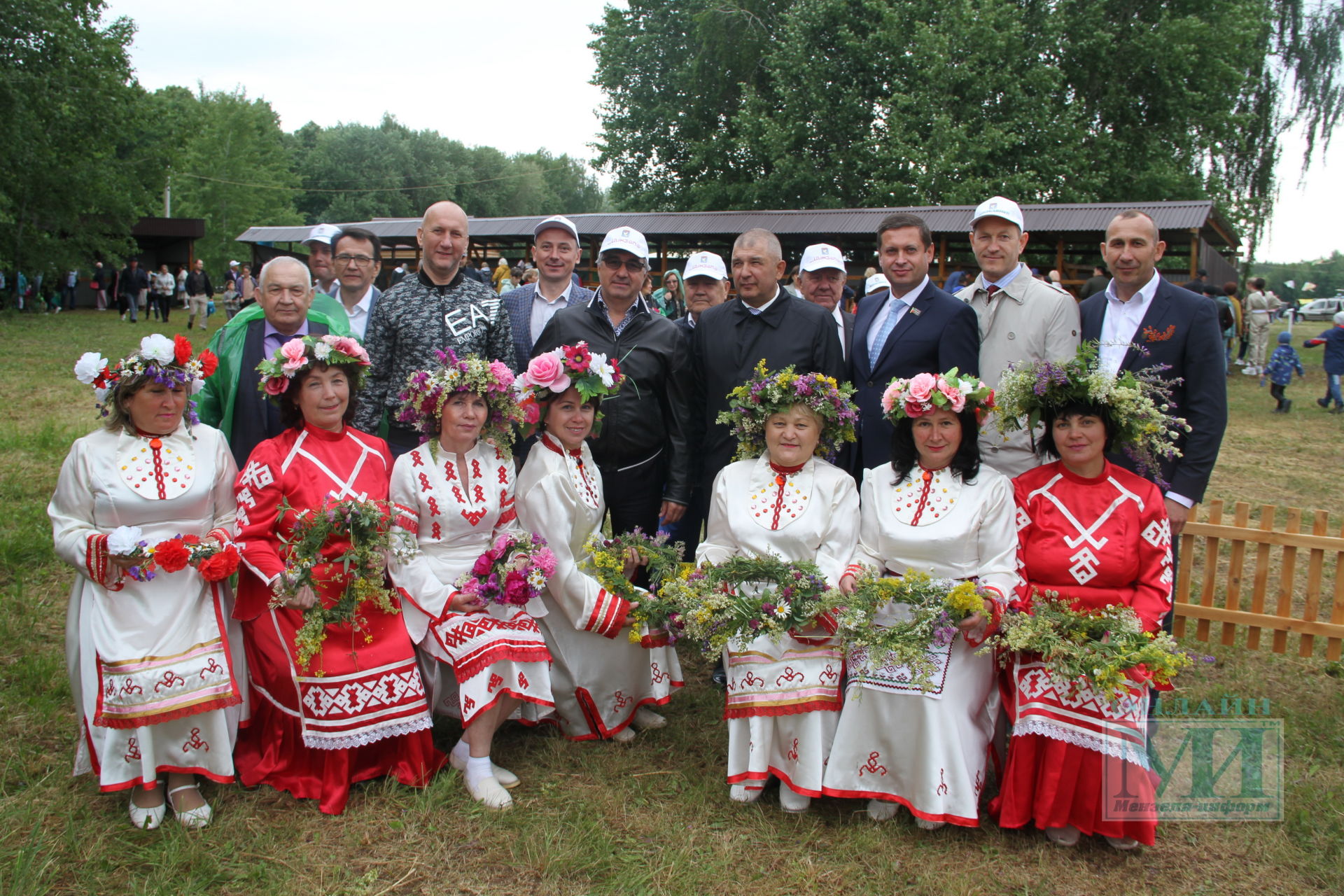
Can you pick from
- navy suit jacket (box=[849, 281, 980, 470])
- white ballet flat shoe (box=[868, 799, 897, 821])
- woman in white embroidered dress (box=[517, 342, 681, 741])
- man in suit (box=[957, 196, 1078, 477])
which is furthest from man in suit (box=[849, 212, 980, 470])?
white ballet flat shoe (box=[868, 799, 897, 821])

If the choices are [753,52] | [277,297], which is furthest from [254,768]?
[753,52]

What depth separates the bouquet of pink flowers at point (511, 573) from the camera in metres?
3.87

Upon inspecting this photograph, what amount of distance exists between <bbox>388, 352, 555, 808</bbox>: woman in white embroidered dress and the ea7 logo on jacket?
0.60m

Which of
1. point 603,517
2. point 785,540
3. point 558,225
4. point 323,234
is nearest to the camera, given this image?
point 785,540

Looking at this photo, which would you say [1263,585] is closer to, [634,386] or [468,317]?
[634,386]

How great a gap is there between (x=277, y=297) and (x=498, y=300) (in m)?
1.16

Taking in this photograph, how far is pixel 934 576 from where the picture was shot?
13.0 feet

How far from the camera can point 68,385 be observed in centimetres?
1377

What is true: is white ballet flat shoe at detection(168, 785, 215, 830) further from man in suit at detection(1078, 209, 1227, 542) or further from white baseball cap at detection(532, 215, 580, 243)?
man in suit at detection(1078, 209, 1227, 542)

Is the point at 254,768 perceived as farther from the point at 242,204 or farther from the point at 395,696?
the point at 242,204

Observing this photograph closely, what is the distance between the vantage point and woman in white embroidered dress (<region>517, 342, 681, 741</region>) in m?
4.29

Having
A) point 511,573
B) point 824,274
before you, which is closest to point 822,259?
point 824,274

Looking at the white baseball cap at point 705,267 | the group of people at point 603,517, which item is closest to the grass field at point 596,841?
the group of people at point 603,517

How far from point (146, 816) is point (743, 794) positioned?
2480mm
